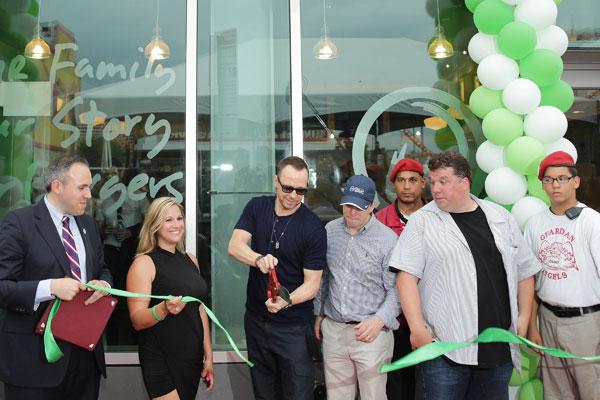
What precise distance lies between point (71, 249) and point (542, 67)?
299 centimetres

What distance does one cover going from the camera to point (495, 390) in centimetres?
285

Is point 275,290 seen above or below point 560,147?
below

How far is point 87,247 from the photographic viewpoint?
283 centimetres

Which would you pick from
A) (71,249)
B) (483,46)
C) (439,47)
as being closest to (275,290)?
(71,249)

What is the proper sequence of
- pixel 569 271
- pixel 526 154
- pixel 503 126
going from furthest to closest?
pixel 503 126, pixel 526 154, pixel 569 271

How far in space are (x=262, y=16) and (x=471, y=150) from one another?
2.02 metres

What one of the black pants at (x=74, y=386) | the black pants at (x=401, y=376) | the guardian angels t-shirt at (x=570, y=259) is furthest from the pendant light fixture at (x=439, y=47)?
the black pants at (x=74, y=386)

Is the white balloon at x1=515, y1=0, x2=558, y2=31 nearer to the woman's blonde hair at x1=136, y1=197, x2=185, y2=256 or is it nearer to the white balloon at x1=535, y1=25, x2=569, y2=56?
the white balloon at x1=535, y1=25, x2=569, y2=56

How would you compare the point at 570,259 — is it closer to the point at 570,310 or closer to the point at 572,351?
the point at 570,310

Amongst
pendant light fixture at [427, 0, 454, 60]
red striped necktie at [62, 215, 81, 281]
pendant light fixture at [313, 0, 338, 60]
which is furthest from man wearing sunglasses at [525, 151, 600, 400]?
red striped necktie at [62, 215, 81, 281]

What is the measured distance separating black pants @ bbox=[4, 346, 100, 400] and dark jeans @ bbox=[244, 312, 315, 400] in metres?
0.83

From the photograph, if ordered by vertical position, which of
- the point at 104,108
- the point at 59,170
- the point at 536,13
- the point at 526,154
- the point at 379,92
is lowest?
the point at 59,170

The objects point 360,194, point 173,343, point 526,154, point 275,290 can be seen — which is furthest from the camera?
point 526,154

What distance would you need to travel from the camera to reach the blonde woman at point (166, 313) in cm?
284
